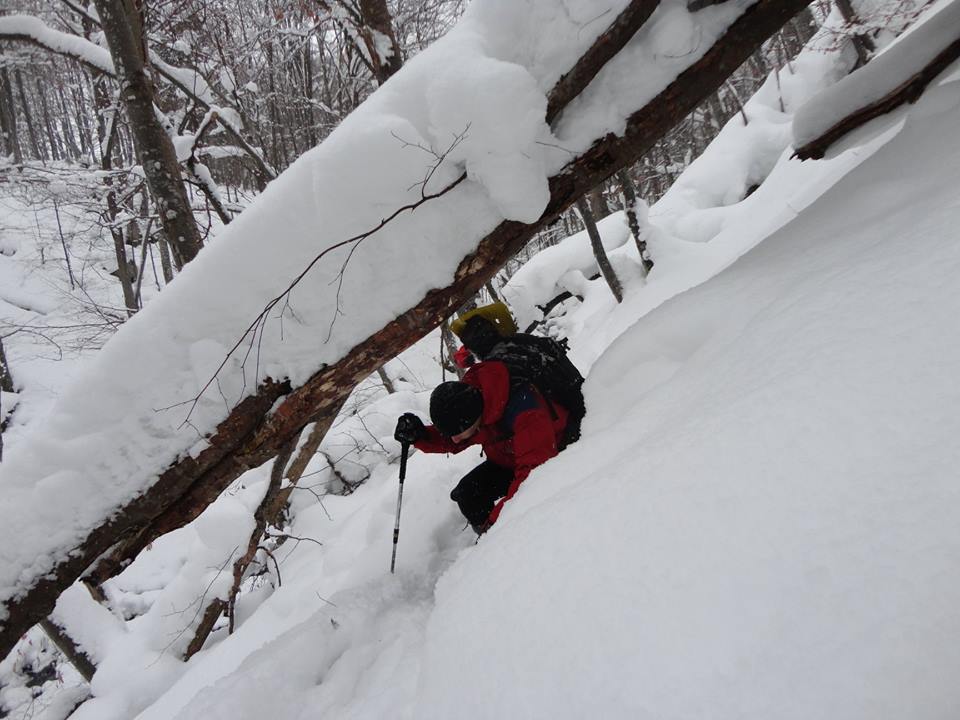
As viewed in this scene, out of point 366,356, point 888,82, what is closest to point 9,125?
point 366,356

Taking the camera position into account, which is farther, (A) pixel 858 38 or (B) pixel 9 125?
(B) pixel 9 125

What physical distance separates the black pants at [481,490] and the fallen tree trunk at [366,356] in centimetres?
104

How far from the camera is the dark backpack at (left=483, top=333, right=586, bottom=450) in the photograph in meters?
2.60

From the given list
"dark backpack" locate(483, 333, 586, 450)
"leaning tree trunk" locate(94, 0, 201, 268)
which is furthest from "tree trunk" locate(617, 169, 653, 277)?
"leaning tree trunk" locate(94, 0, 201, 268)

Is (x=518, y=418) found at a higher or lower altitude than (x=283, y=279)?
A: lower

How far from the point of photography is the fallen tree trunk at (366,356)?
203 cm

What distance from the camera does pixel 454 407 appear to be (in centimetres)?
242

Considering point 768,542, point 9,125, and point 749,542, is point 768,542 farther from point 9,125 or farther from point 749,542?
point 9,125

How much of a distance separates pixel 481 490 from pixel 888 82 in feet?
10.7

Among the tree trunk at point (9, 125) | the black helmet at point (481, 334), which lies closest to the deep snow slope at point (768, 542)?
the black helmet at point (481, 334)

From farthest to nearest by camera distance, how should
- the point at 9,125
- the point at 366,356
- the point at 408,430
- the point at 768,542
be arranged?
the point at 9,125 < the point at 408,430 < the point at 366,356 < the point at 768,542

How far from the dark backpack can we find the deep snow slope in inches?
37.6

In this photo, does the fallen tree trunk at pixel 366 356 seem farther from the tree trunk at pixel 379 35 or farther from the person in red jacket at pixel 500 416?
the tree trunk at pixel 379 35

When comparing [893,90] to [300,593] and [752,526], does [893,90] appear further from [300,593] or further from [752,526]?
[300,593]
